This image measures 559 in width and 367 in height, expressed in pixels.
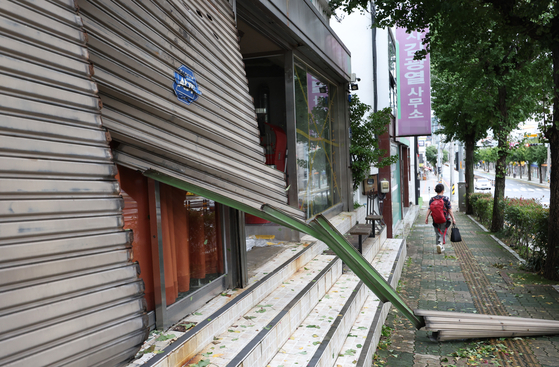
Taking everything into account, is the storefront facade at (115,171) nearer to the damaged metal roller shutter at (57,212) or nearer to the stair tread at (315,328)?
the damaged metal roller shutter at (57,212)

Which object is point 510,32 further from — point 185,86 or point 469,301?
point 185,86

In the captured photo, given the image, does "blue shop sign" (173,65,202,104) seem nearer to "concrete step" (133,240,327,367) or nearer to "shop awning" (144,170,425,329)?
"shop awning" (144,170,425,329)

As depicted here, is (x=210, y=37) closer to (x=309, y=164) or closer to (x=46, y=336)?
(x=46, y=336)

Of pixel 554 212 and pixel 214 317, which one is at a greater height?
pixel 554 212

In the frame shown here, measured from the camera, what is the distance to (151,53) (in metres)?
2.69

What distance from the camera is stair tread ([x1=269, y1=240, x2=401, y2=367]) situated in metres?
3.81

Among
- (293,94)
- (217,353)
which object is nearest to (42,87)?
(217,353)

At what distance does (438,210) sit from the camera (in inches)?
435

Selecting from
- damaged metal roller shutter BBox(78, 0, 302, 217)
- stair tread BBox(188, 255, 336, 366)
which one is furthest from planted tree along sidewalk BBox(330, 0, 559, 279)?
damaged metal roller shutter BBox(78, 0, 302, 217)

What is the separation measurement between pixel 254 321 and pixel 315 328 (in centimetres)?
79

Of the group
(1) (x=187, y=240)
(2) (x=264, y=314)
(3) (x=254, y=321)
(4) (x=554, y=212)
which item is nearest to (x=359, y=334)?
(2) (x=264, y=314)

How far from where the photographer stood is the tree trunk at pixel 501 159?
43.5 feet

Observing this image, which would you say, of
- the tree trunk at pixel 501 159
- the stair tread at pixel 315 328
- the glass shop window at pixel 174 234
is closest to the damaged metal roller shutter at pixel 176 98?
the glass shop window at pixel 174 234

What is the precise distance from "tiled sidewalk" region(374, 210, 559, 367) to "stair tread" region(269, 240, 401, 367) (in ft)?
2.52
